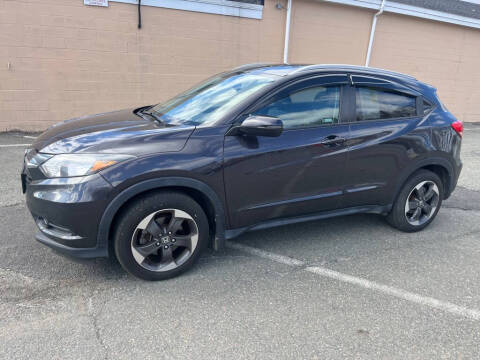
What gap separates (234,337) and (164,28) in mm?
8030

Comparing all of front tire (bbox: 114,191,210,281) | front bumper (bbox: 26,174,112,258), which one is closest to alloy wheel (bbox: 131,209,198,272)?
front tire (bbox: 114,191,210,281)

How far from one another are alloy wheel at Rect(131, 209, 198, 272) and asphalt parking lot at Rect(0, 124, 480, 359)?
0.18 m

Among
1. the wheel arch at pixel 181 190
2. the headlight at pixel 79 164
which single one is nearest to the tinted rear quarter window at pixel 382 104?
the wheel arch at pixel 181 190

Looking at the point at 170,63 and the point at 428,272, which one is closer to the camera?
the point at 428,272

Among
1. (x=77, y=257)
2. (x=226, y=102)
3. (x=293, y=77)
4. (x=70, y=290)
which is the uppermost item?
(x=293, y=77)

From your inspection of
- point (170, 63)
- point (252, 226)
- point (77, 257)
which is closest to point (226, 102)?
point (252, 226)

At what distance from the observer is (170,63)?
922cm

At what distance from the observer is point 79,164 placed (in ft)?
9.21

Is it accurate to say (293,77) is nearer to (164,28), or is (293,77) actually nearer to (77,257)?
(77,257)

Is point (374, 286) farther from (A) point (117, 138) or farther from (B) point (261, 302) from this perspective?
(A) point (117, 138)

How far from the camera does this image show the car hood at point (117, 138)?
291cm

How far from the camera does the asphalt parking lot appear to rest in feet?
8.10

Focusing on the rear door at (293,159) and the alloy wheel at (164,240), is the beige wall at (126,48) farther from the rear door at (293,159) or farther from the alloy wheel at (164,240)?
the alloy wheel at (164,240)

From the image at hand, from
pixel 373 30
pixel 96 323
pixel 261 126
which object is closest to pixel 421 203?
pixel 261 126
